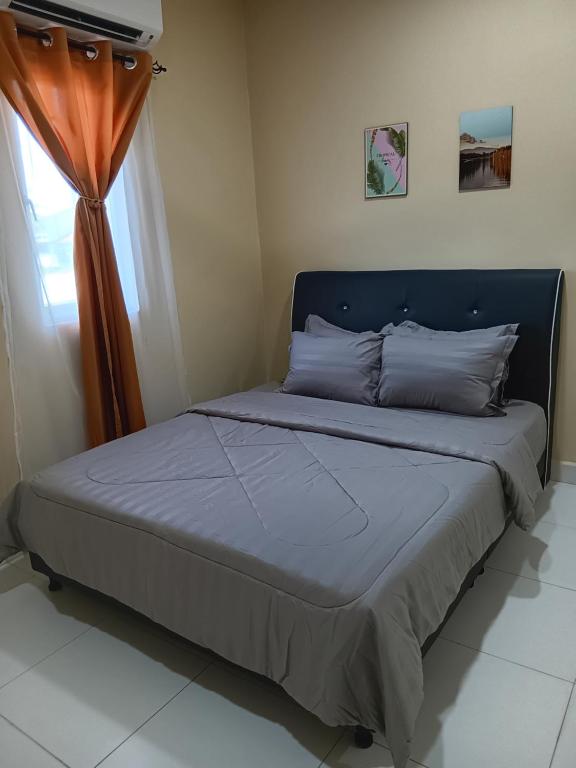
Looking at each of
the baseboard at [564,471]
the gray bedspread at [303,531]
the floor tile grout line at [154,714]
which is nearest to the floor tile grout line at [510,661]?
the gray bedspread at [303,531]

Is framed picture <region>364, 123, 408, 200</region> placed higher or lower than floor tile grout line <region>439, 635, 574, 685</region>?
higher

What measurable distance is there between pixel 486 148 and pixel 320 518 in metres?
2.08

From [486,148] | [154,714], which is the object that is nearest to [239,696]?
[154,714]

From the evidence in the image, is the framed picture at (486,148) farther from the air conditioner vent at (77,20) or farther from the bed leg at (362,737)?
the bed leg at (362,737)

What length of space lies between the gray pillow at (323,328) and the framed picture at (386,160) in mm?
737

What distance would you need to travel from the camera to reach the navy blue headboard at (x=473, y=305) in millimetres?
2730

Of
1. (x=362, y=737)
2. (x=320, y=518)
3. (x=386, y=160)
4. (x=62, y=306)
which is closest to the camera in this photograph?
(x=362, y=737)

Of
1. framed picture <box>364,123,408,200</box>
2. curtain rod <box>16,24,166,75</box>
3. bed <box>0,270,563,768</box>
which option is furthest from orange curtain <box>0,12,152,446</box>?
framed picture <box>364,123,408,200</box>

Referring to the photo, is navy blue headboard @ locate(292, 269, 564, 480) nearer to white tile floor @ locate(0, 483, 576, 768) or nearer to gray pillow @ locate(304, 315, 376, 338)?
gray pillow @ locate(304, 315, 376, 338)

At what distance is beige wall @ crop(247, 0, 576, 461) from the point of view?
2.66 metres

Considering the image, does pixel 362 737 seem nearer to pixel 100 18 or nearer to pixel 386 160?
pixel 386 160

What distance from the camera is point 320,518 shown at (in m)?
1.73

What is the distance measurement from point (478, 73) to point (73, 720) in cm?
311

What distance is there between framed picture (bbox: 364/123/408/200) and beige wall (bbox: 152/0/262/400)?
825 mm
